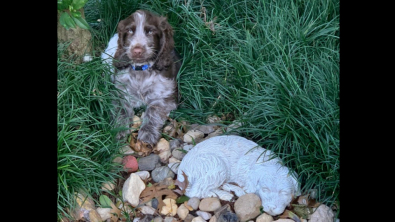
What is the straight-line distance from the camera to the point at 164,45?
3.99 m

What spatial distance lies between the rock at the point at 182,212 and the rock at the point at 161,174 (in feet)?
1.19

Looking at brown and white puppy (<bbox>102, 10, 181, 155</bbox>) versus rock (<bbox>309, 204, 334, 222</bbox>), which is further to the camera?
brown and white puppy (<bbox>102, 10, 181, 155</bbox>)

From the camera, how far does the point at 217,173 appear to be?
3.29 meters

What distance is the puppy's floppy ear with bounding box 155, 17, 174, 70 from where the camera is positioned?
3.98 meters

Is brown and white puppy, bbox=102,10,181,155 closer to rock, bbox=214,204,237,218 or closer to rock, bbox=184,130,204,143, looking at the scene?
rock, bbox=184,130,204,143

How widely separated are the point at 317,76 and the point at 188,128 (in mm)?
1155

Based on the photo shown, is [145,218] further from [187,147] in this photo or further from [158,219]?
[187,147]

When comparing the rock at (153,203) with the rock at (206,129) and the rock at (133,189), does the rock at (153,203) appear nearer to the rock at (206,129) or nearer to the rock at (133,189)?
the rock at (133,189)

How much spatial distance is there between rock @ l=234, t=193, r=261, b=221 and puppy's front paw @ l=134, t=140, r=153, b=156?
97 centimetres

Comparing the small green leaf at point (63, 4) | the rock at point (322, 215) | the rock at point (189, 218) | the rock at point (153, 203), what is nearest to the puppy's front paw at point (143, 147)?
the rock at point (153, 203)

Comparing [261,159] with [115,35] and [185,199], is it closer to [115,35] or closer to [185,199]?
[185,199]

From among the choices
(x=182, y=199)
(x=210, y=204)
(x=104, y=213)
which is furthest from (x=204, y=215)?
(x=104, y=213)

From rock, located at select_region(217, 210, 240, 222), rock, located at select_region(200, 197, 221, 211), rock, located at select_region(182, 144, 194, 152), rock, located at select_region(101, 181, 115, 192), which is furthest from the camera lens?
rock, located at select_region(182, 144, 194, 152)

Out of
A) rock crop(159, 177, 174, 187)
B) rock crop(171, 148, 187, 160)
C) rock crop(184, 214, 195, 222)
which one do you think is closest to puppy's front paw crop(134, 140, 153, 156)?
rock crop(171, 148, 187, 160)
